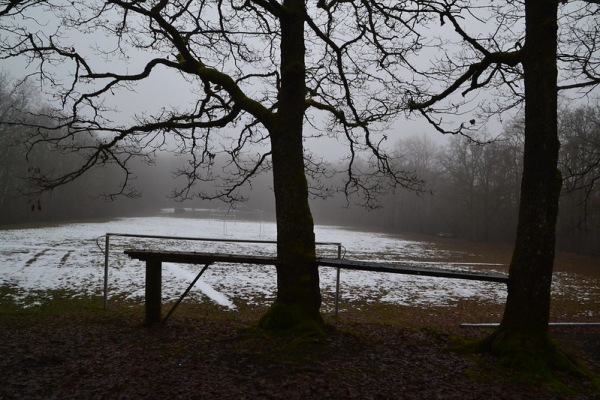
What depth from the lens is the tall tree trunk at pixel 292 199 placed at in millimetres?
5172

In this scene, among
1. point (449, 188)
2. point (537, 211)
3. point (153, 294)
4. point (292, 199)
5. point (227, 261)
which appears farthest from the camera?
point (449, 188)

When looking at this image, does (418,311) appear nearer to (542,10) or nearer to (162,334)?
(162,334)

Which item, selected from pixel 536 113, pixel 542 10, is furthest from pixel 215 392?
pixel 542 10

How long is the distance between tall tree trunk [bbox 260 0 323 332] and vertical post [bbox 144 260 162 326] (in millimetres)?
1765

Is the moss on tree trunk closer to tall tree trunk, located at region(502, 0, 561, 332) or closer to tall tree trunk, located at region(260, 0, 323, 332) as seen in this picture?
tall tree trunk, located at region(502, 0, 561, 332)

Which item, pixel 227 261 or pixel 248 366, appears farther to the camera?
pixel 227 261

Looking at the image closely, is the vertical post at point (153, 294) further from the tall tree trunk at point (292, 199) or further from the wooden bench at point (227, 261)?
the tall tree trunk at point (292, 199)

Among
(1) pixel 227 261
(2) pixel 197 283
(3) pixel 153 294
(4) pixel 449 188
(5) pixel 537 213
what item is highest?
(4) pixel 449 188

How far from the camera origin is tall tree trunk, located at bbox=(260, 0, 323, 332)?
517 centimetres

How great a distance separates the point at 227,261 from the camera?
551 centimetres

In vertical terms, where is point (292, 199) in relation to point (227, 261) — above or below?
above

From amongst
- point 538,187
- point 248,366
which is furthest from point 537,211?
point 248,366

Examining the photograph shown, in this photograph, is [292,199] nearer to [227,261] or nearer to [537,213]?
[227,261]

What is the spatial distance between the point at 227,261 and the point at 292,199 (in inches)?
47.5
